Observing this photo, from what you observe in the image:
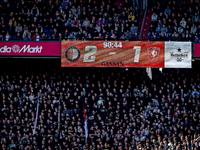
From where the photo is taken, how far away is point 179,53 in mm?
24750

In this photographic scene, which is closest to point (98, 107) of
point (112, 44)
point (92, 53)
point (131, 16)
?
point (92, 53)

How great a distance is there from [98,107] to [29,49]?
504cm

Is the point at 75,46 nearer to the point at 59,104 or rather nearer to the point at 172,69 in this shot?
the point at 59,104

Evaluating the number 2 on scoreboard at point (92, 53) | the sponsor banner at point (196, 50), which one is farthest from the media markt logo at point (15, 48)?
the sponsor banner at point (196, 50)

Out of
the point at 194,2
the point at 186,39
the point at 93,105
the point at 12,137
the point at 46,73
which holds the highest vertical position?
the point at 194,2

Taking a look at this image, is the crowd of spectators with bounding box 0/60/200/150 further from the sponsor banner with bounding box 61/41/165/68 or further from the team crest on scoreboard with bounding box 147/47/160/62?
the team crest on scoreboard with bounding box 147/47/160/62

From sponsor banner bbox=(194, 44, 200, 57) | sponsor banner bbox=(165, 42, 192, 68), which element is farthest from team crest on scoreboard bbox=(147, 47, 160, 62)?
sponsor banner bbox=(194, 44, 200, 57)

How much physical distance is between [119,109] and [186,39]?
17.6 ft

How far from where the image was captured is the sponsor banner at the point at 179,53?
2477 centimetres

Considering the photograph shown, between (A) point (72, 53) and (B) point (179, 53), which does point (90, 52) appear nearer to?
(A) point (72, 53)

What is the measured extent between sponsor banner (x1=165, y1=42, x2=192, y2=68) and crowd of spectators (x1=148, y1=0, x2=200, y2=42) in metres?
0.52

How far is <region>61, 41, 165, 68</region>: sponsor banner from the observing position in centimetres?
2488

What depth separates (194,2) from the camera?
28672mm

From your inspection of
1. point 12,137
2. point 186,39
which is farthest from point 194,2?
point 12,137
